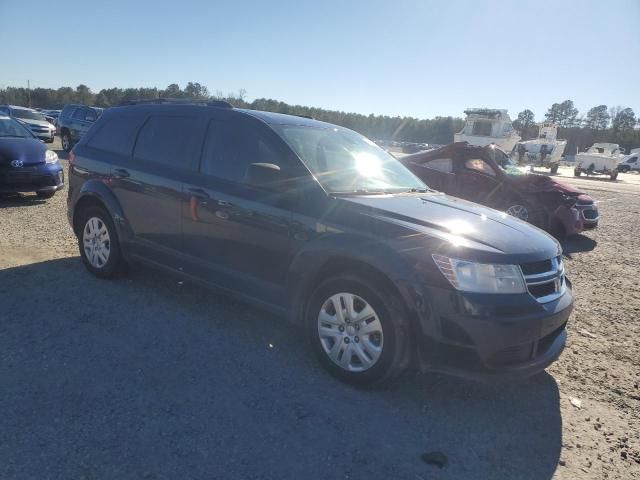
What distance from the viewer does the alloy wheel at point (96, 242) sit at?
5.05 metres

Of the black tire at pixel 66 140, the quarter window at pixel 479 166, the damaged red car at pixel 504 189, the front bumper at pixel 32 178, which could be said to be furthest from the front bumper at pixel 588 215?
the black tire at pixel 66 140

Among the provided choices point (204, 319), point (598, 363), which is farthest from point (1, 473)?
point (598, 363)

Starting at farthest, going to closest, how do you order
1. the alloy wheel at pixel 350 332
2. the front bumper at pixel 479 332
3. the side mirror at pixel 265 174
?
the side mirror at pixel 265 174 → the alloy wheel at pixel 350 332 → the front bumper at pixel 479 332

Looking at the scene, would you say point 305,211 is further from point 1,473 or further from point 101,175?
point 101,175

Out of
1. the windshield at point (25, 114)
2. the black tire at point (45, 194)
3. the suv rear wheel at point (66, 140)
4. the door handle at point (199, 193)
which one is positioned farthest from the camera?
the windshield at point (25, 114)

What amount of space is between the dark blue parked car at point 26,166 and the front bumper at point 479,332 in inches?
321

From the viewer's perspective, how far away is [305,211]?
11.5 ft

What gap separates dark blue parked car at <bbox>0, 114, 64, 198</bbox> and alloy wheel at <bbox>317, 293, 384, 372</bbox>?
24.4 feet

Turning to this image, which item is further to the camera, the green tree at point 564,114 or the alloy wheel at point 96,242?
the green tree at point 564,114

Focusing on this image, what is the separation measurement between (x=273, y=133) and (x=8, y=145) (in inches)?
274

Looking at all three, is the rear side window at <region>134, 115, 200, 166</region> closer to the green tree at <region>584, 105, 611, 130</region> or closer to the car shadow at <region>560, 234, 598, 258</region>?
the car shadow at <region>560, 234, 598, 258</region>

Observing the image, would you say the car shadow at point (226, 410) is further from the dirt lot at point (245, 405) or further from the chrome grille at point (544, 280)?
the chrome grille at point (544, 280)

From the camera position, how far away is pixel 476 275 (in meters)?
2.94

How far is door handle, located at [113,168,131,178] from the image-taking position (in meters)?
4.79
